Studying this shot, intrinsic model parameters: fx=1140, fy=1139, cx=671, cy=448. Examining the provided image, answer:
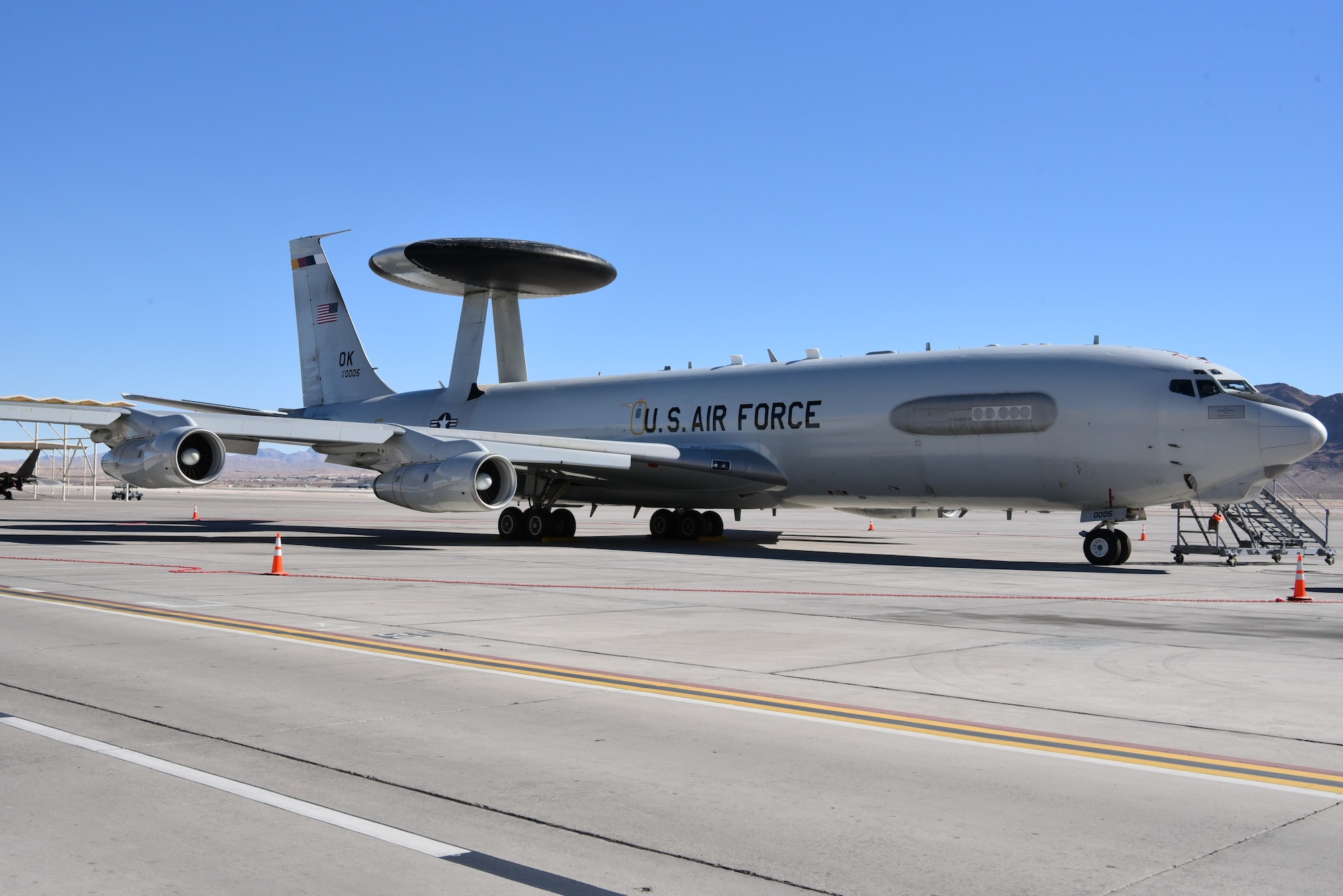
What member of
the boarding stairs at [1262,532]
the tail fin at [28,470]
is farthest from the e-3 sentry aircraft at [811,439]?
the tail fin at [28,470]

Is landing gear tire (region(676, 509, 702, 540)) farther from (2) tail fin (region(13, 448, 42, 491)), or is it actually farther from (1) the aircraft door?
(2) tail fin (region(13, 448, 42, 491))

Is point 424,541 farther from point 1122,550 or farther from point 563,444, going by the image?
point 1122,550

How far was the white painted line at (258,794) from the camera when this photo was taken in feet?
16.1

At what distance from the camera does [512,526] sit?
30391mm

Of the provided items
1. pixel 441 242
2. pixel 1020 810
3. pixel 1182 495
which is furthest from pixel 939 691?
pixel 441 242

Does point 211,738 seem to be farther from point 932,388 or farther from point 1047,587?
point 932,388

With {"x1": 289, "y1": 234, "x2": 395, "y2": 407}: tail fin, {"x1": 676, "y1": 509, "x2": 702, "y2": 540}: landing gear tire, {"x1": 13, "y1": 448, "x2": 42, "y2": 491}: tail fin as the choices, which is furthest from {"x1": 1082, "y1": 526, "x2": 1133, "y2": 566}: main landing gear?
{"x1": 13, "y1": 448, "x2": 42, "y2": 491}: tail fin

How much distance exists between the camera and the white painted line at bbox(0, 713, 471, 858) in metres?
4.91

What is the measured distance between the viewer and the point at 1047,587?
18.0 m

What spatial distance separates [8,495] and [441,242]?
4459cm

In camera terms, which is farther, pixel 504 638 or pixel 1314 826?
pixel 504 638

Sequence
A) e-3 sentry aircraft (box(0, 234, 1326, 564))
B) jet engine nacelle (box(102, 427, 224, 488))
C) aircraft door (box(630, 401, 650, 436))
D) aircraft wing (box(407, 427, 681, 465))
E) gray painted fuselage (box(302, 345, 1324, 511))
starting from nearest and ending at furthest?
1. gray painted fuselage (box(302, 345, 1324, 511))
2. e-3 sentry aircraft (box(0, 234, 1326, 564))
3. jet engine nacelle (box(102, 427, 224, 488))
4. aircraft wing (box(407, 427, 681, 465))
5. aircraft door (box(630, 401, 650, 436))

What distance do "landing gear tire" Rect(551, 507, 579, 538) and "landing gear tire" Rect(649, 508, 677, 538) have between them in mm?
2677

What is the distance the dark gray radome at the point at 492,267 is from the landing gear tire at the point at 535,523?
367 inches
